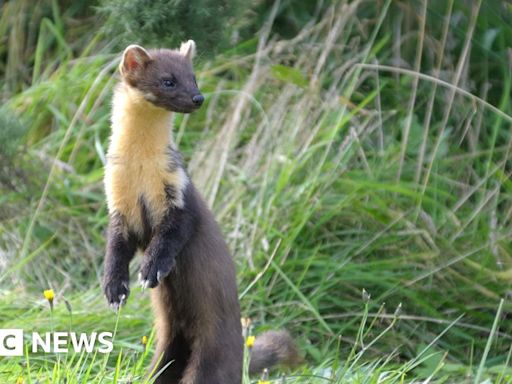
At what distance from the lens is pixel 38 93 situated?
8.08 metres

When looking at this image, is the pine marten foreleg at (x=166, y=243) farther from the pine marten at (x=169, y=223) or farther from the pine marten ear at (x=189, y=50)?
the pine marten ear at (x=189, y=50)

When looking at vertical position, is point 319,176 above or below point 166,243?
below

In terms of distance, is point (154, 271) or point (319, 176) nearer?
point (154, 271)

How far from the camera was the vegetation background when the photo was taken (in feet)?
20.0

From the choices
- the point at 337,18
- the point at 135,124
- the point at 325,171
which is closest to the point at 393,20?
the point at 337,18

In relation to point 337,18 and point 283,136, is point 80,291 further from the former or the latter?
point 337,18

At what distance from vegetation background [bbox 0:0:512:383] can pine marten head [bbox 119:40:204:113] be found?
46 cm

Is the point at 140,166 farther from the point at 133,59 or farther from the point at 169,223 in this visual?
the point at 133,59

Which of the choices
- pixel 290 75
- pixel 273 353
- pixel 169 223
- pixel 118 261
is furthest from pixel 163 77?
pixel 290 75

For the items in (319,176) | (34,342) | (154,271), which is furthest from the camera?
(319,176)

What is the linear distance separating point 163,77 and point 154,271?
2.40 ft

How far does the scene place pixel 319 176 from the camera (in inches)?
263

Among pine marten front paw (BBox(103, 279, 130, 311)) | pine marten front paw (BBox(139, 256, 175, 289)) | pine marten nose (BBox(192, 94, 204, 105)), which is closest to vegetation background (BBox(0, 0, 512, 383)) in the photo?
pine marten nose (BBox(192, 94, 204, 105))

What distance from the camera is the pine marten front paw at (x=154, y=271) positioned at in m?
4.48
